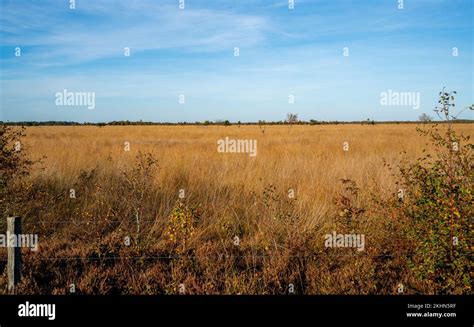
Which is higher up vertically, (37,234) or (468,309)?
(37,234)

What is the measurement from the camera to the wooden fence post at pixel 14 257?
414cm

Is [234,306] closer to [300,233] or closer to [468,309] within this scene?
[300,233]

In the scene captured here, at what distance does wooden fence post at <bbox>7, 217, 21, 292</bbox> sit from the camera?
13.6ft

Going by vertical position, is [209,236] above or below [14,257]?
below

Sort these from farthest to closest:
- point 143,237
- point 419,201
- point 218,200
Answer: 1. point 218,200
2. point 143,237
3. point 419,201

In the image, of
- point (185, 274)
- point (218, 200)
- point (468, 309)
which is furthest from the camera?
point (218, 200)

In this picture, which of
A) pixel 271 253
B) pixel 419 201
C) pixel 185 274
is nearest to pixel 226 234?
pixel 271 253

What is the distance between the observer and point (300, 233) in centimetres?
538

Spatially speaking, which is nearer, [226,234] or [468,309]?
[468,309]

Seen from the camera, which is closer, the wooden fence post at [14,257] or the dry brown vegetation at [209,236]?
the wooden fence post at [14,257]

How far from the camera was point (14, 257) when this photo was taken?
4.20 m

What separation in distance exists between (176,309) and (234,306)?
651mm

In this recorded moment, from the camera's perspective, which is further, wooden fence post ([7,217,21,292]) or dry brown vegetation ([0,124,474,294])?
dry brown vegetation ([0,124,474,294])

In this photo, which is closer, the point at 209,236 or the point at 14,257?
the point at 14,257
